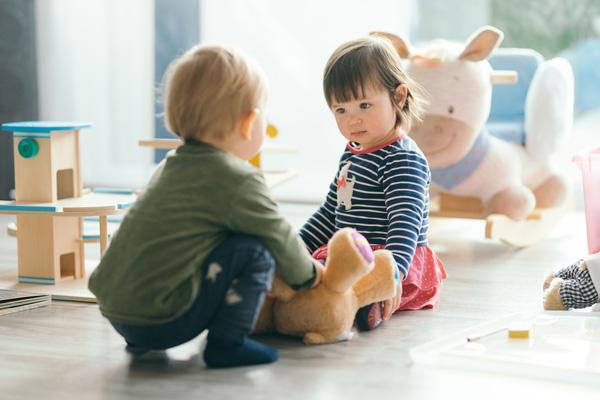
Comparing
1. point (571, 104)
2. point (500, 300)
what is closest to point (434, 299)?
point (500, 300)

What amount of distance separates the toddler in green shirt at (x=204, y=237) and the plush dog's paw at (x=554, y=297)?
1.61ft

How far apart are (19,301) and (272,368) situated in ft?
1.80

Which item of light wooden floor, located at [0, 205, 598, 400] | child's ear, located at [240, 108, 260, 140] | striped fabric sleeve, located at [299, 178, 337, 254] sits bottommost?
light wooden floor, located at [0, 205, 598, 400]

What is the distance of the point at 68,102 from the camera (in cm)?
298

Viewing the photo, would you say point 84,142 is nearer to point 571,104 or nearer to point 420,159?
point 571,104

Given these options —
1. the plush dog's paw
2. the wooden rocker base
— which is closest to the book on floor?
the plush dog's paw

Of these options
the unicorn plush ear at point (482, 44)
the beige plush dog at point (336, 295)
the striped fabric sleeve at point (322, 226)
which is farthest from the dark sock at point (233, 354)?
the unicorn plush ear at point (482, 44)

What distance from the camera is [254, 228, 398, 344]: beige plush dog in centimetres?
127

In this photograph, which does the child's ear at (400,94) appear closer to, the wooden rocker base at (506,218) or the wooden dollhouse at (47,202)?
the wooden dollhouse at (47,202)

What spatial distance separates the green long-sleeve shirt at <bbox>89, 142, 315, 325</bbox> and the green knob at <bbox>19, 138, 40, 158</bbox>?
1.75 ft

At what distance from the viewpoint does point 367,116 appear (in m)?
1.45

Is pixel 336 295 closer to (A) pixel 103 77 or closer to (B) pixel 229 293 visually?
(B) pixel 229 293

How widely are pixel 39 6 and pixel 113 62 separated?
11.4 inches

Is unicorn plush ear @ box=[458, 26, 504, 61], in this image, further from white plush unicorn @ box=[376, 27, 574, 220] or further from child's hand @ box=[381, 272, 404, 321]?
child's hand @ box=[381, 272, 404, 321]
